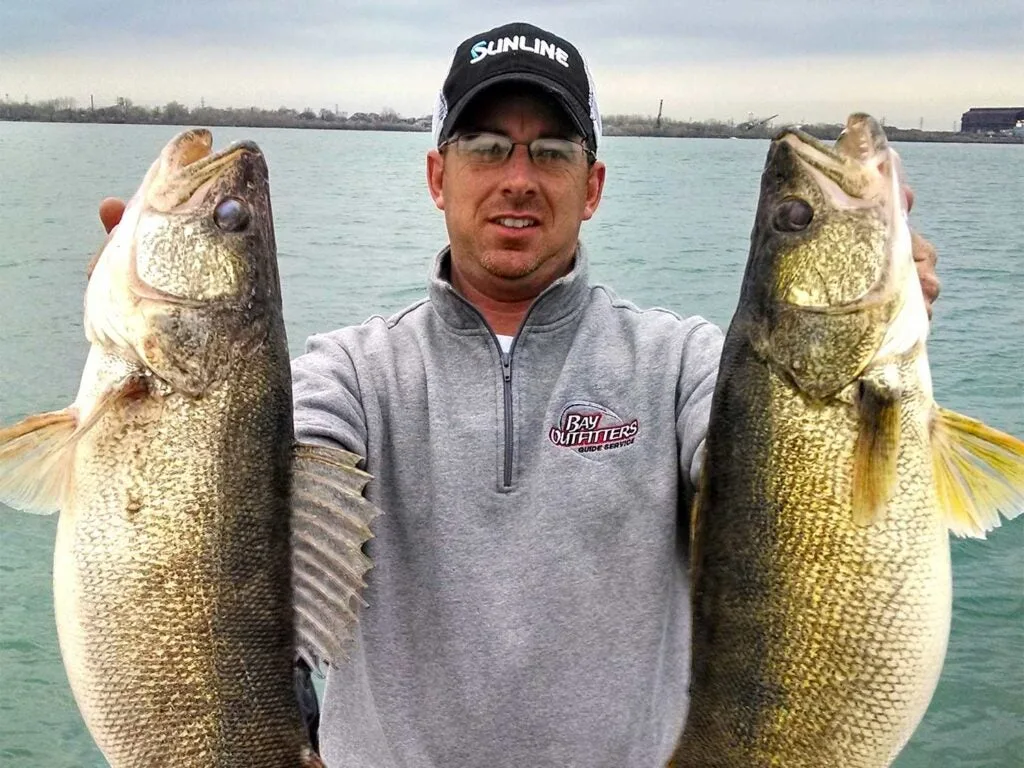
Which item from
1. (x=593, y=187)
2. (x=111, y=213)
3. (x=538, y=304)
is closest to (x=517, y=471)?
(x=538, y=304)

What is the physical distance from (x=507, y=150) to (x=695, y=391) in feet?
3.29

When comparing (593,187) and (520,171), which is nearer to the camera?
(520,171)

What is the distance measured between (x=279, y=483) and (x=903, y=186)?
5.79 feet

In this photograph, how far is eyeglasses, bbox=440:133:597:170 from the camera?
321cm

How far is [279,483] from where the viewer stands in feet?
8.00

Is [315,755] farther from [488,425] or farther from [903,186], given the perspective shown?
[903,186]

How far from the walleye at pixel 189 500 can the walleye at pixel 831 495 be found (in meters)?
0.95

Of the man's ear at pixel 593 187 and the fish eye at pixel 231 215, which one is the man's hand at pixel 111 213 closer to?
the fish eye at pixel 231 215

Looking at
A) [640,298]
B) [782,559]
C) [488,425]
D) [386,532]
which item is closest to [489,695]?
[386,532]

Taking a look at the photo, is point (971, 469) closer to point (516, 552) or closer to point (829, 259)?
point (829, 259)

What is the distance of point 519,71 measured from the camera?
3.17 metres

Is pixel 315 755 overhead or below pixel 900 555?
below

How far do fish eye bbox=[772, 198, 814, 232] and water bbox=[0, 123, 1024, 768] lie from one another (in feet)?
9.37

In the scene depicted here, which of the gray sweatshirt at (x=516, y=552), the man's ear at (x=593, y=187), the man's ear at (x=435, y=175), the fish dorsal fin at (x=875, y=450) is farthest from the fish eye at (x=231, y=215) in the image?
the fish dorsal fin at (x=875, y=450)
